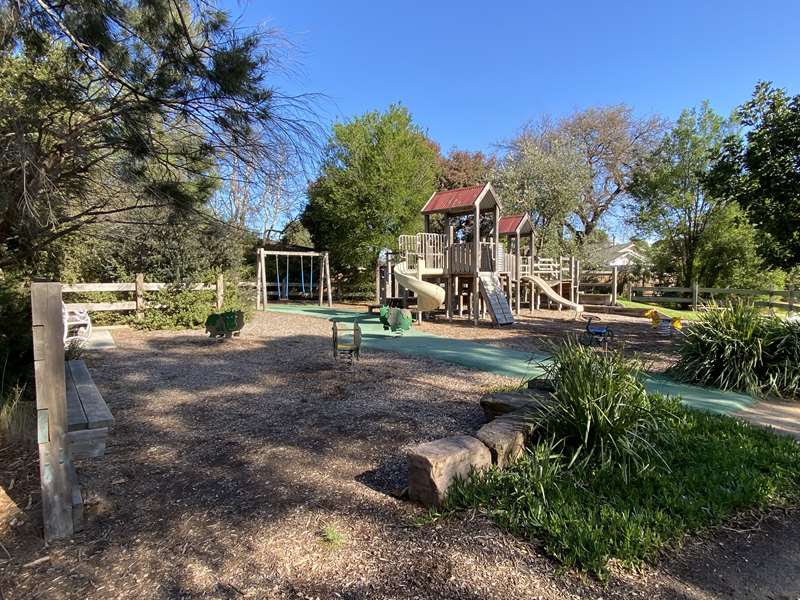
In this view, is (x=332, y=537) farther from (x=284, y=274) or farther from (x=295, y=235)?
(x=295, y=235)

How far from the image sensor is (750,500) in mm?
2896

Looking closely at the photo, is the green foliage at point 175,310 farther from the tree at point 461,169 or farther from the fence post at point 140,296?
the tree at point 461,169

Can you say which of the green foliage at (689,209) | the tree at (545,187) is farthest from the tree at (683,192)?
the tree at (545,187)

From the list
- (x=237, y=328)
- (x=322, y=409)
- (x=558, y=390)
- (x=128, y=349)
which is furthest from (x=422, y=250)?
(x=558, y=390)

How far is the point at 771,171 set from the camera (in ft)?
25.3

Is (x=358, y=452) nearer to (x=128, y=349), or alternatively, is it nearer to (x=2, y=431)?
(x=2, y=431)

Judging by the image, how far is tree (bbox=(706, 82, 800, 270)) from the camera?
7.55 m

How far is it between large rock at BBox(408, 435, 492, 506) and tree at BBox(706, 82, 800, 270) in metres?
7.86

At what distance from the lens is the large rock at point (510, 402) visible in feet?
12.5

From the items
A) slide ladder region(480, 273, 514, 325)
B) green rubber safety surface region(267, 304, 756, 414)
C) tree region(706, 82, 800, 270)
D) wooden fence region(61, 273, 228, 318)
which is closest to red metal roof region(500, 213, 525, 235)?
slide ladder region(480, 273, 514, 325)

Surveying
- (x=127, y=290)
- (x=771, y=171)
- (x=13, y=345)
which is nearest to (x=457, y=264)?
(x=771, y=171)

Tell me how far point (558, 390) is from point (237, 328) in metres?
6.94

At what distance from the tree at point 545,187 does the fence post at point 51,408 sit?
822 inches

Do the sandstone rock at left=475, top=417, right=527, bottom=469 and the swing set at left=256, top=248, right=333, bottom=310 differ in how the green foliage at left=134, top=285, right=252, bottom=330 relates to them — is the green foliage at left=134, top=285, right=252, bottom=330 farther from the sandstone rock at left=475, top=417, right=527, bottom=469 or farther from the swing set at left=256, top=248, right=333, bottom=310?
the sandstone rock at left=475, top=417, right=527, bottom=469
